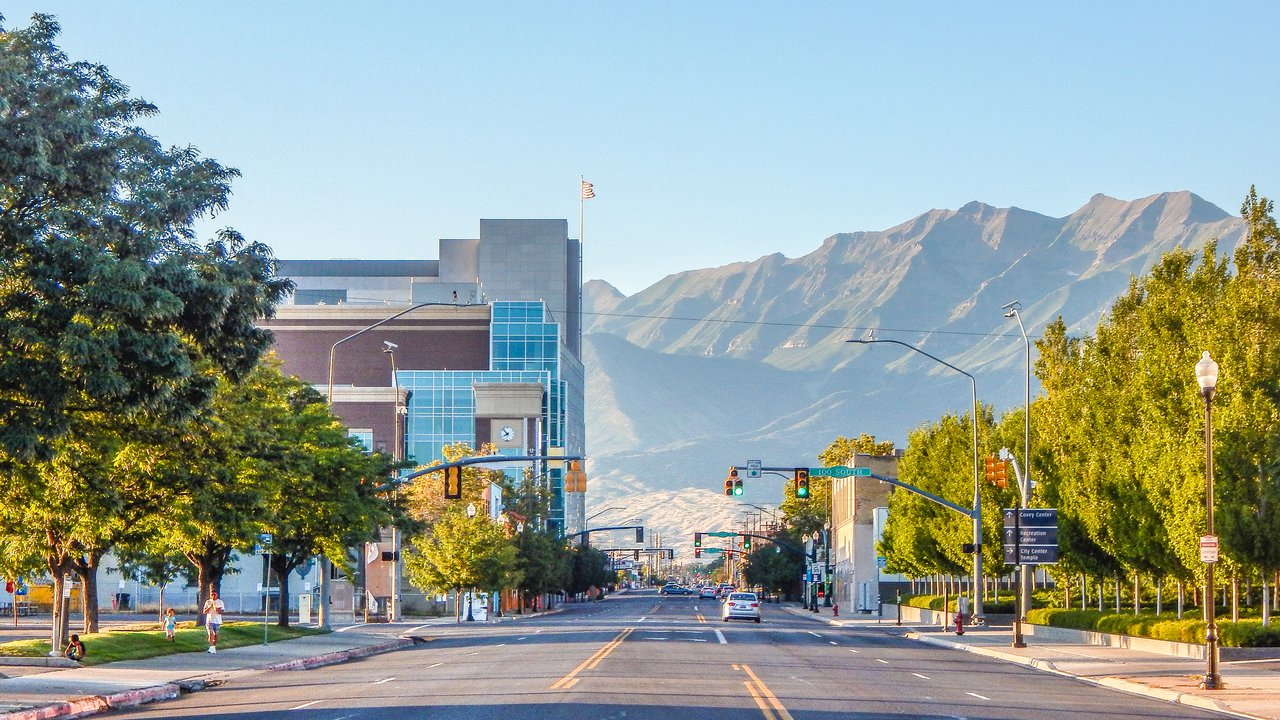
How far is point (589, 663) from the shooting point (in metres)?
36.3

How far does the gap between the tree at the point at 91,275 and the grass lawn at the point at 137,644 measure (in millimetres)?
11834

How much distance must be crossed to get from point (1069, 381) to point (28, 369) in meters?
52.0

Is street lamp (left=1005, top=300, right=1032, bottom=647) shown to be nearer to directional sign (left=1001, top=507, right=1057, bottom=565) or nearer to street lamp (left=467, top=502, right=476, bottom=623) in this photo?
directional sign (left=1001, top=507, right=1057, bottom=565)

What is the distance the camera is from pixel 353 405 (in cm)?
15512

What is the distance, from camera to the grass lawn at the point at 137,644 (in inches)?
1476

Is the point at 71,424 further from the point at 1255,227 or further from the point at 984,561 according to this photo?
the point at 984,561

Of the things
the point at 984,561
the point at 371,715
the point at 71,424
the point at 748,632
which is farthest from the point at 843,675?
the point at 984,561

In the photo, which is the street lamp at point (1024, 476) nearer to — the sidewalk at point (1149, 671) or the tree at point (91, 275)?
the sidewalk at point (1149, 671)

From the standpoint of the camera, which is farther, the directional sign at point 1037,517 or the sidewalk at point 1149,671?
the directional sign at point 1037,517

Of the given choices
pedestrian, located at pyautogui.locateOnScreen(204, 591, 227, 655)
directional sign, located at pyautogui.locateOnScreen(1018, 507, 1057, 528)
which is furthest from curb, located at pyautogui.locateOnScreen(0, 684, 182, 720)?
directional sign, located at pyautogui.locateOnScreen(1018, 507, 1057, 528)

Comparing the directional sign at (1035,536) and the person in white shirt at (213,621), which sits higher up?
the directional sign at (1035,536)

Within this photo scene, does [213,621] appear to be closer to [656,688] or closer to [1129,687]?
[656,688]

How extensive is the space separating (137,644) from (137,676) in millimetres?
9196

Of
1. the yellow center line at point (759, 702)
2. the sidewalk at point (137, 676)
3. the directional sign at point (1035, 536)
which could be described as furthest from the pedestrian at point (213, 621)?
the directional sign at point (1035, 536)
